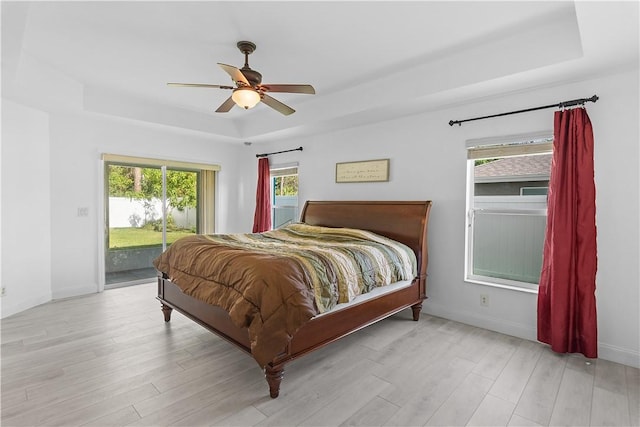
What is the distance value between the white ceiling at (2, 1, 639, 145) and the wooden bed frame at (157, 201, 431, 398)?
119 cm

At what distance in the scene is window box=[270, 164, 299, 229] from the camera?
5422 mm

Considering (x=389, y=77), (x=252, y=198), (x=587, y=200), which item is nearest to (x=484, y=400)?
(x=587, y=200)

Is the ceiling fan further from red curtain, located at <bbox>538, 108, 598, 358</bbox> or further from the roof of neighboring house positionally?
red curtain, located at <bbox>538, 108, 598, 358</bbox>

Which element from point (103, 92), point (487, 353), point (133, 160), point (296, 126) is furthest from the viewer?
point (133, 160)

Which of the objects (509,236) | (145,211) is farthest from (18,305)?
(509,236)

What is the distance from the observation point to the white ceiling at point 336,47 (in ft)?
7.43

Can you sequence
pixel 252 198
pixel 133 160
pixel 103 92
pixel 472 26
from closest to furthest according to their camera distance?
pixel 472 26
pixel 103 92
pixel 133 160
pixel 252 198

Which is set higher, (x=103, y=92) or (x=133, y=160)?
(x=103, y=92)

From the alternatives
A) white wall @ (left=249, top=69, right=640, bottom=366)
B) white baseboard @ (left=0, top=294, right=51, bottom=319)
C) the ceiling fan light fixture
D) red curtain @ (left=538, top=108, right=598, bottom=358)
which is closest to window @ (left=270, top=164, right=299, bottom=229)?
white wall @ (left=249, top=69, right=640, bottom=366)

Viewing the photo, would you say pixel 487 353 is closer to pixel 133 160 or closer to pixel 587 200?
pixel 587 200

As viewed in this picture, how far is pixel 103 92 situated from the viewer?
158 inches

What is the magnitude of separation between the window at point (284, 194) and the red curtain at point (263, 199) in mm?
167

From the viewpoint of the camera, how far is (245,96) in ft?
8.59

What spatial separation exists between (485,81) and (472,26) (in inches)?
20.5
